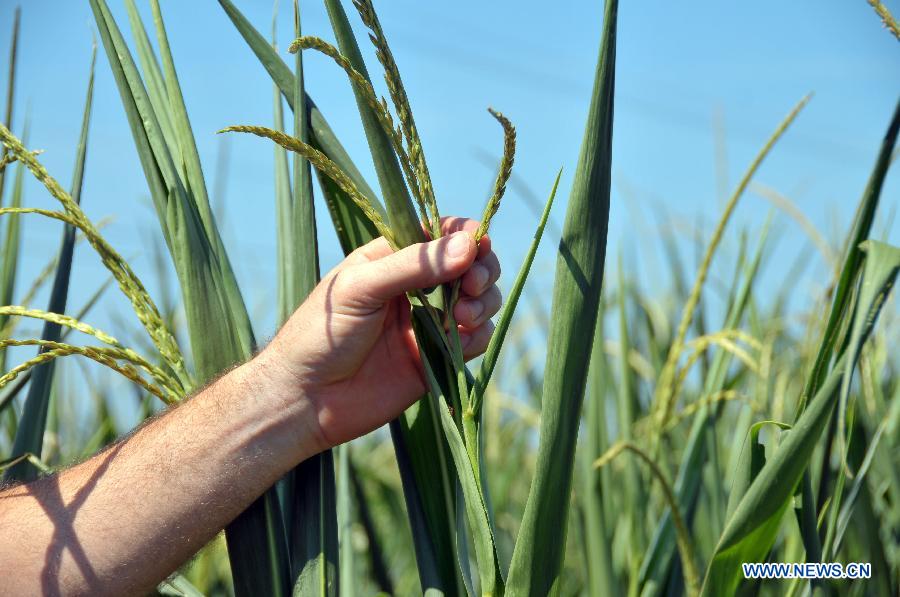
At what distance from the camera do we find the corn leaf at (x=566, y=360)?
0.53 m

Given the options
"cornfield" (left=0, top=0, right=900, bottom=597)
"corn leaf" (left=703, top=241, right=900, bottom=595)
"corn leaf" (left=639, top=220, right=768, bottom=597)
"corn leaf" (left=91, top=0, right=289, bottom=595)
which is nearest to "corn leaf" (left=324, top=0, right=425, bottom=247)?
"cornfield" (left=0, top=0, right=900, bottom=597)

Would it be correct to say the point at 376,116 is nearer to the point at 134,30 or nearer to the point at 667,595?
the point at 134,30

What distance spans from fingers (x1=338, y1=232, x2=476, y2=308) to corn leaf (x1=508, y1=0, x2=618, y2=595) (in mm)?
79

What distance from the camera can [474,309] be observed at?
68 centimetres

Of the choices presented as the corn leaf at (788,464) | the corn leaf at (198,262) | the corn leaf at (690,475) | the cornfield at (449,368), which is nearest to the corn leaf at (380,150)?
the cornfield at (449,368)

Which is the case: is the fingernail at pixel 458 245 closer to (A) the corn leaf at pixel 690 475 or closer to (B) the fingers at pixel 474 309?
(B) the fingers at pixel 474 309

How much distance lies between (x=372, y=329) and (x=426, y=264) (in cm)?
12

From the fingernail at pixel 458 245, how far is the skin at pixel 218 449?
0.29ft

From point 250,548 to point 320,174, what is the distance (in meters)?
0.33

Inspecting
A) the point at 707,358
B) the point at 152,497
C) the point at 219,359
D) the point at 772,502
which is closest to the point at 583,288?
the point at 772,502

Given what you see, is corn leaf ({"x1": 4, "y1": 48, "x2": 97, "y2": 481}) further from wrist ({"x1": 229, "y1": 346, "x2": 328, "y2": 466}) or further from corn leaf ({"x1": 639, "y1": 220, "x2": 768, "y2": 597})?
corn leaf ({"x1": 639, "y1": 220, "x2": 768, "y2": 597})

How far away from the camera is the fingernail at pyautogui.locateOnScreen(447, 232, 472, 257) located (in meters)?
0.58

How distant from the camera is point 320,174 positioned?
74 centimetres

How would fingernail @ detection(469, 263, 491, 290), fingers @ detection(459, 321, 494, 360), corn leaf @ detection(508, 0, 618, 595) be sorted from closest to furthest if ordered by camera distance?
corn leaf @ detection(508, 0, 618, 595), fingernail @ detection(469, 263, 491, 290), fingers @ detection(459, 321, 494, 360)
